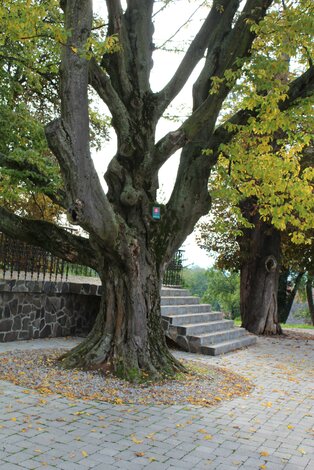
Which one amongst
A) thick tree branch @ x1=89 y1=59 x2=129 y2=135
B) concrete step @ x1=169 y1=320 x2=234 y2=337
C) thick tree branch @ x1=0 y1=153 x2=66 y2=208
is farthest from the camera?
concrete step @ x1=169 y1=320 x2=234 y2=337

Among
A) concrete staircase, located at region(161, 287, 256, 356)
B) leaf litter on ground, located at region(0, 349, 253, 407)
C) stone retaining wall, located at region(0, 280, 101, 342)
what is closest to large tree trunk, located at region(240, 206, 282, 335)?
concrete staircase, located at region(161, 287, 256, 356)

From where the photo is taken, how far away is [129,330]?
7.79 m

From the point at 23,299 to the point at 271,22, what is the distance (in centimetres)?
733

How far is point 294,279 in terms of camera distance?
82.2 ft

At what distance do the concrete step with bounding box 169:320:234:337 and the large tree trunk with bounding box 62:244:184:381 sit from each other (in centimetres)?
316

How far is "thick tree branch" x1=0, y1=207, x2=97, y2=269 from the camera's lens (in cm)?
842

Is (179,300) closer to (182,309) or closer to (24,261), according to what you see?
(182,309)

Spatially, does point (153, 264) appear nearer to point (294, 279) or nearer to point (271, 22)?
point (271, 22)

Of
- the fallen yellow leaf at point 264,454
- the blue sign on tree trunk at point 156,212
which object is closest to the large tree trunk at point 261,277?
the blue sign on tree trunk at point 156,212

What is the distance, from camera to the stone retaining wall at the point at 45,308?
10608 millimetres

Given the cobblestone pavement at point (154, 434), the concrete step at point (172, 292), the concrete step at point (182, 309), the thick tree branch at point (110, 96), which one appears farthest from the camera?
the concrete step at point (172, 292)

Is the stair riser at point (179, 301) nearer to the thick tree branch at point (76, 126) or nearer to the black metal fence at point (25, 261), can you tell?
the black metal fence at point (25, 261)

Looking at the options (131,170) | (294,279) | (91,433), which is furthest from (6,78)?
(294,279)

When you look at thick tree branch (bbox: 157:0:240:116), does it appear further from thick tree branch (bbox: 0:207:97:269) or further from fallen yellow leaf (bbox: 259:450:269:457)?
fallen yellow leaf (bbox: 259:450:269:457)
